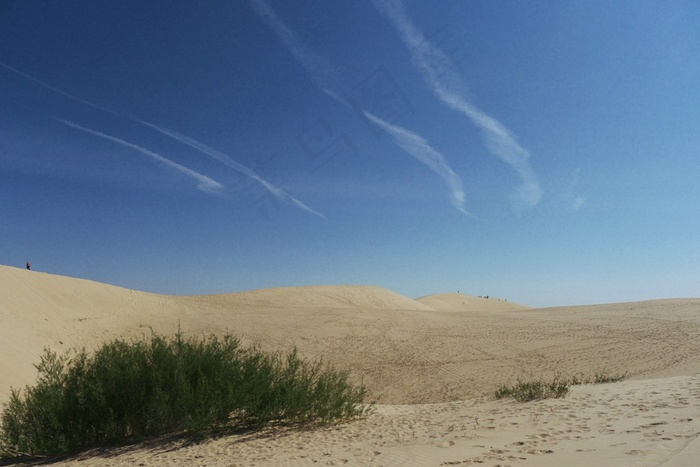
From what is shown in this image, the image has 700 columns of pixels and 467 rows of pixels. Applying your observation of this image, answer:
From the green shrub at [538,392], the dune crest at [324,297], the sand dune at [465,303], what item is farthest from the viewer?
the sand dune at [465,303]

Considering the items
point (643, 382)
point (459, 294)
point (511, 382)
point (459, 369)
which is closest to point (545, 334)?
point (459, 369)

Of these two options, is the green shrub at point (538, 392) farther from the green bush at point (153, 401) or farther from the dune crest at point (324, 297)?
A: the dune crest at point (324, 297)

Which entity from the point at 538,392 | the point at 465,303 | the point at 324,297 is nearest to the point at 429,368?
the point at 538,392

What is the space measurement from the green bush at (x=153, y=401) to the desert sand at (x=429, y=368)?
0.48m

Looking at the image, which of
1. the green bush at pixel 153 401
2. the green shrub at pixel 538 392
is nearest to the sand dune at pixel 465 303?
the green shrub at pixel 538 392

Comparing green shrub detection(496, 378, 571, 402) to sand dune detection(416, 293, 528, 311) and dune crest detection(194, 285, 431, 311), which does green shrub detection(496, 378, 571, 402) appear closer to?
dune crest detection(194, 285, 431, 311)

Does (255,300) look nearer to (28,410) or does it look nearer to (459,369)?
(459,369)

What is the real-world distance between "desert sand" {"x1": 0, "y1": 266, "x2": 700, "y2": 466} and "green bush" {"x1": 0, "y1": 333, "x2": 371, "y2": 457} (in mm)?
477

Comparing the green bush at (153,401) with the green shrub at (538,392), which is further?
the green shrub at (538,392)

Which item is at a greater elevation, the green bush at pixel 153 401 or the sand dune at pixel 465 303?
the sand dune at pixel 465 303

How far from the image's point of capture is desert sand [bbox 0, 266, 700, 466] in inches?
237

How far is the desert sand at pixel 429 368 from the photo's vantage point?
6.02m

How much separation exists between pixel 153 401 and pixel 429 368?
11651mm

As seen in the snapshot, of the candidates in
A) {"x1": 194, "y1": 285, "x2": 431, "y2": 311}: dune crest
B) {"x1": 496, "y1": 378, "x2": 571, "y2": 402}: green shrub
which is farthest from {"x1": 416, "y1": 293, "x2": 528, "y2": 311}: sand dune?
{"x1": 496, "y1": 378, "x2": 571, "y2": 402}: green shrub
